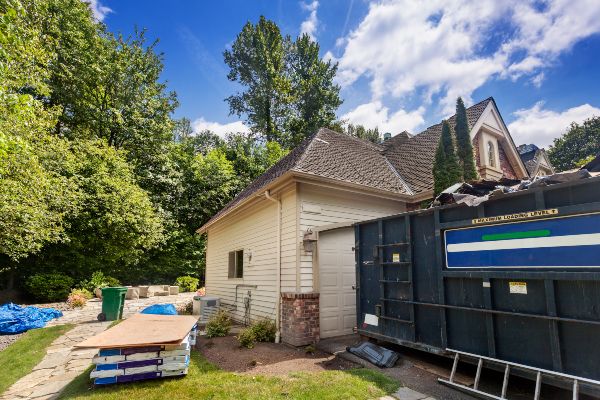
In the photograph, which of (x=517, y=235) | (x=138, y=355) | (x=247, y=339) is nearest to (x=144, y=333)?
(x=138, y=355)

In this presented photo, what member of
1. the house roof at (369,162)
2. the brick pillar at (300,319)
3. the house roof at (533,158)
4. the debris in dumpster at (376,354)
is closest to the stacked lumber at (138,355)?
the brick pillar at (300,319)

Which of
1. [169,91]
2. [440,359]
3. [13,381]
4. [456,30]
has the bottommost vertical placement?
[13,381]

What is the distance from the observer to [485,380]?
13.8ft

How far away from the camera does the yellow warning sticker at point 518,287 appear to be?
363 cm

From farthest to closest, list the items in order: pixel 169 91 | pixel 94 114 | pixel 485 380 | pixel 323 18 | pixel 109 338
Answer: pixel 169 91 → pixel 94 114 → pixel 323 18 → pixel 109 338 → pixel 485 380

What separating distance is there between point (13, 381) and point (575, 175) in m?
8.56

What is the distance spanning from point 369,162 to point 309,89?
20.2m

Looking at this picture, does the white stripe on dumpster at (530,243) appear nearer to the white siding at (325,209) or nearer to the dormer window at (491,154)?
the white siding at (325,209)

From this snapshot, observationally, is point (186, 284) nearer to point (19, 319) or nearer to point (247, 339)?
point (19, 319)

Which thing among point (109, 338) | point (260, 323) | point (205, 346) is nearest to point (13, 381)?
point (109, 338)

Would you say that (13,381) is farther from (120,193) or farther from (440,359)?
(120,193)

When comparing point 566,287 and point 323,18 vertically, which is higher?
point 323,18

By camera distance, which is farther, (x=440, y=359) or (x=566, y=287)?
(x=440, y=359)

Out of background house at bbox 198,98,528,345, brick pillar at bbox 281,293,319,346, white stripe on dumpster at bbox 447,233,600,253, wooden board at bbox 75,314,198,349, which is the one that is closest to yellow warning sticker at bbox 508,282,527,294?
white stripe on dumpster at bbox 447,233,600,253
